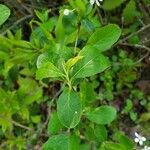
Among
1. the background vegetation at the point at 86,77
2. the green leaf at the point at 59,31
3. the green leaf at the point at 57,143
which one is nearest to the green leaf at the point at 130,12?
the background vegetation at the point at 86,77

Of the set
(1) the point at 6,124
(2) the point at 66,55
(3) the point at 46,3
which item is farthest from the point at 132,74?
(2) the point at 66,55

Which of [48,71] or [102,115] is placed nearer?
[48,71]

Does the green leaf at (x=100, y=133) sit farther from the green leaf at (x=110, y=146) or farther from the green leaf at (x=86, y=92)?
the green leaf at (x=86, y=92)

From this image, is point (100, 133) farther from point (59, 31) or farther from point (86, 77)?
point (59, 31)

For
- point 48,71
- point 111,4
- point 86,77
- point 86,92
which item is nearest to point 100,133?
point 86,92

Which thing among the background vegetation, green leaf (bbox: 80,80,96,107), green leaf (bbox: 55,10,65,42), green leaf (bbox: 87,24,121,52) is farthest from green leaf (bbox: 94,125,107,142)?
green leaf (bbox: 55,10,65,42)

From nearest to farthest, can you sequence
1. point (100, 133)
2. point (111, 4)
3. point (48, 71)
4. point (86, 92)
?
point (48, 71), point (86, 92), point (100, 133), point (111, 4)

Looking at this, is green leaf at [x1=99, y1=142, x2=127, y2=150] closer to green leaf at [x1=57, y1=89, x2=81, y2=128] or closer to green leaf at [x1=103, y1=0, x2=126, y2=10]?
green leaf at [x1=57, y1=89, x2=81, y2=128]
